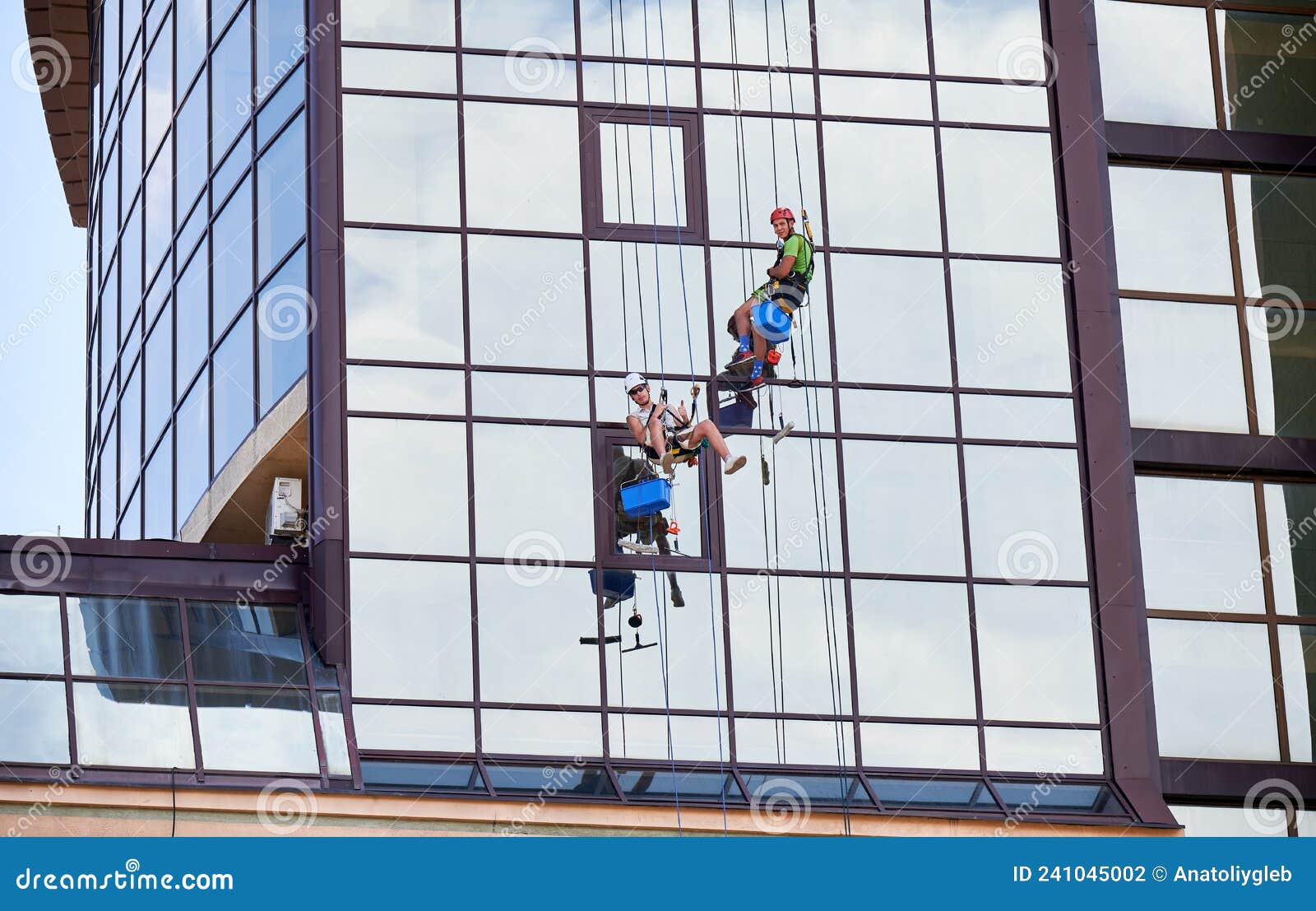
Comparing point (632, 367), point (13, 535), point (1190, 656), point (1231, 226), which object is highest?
point (1231, 226)

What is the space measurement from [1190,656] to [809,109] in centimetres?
826

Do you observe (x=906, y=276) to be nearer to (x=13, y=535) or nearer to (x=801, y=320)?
(x=801, y=320)

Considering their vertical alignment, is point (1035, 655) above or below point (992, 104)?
below

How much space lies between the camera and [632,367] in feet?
88.7

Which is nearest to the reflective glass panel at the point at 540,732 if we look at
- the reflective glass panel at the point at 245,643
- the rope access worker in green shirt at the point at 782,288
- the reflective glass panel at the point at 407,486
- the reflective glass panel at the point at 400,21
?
the reflective glass panel at the point at 407,486

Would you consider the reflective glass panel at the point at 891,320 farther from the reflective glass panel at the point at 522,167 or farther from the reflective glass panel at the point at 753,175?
the reflective glass panel at the point at 522,167

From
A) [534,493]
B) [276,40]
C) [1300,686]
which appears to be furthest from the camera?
[1300,686]

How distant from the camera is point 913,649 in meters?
26.7

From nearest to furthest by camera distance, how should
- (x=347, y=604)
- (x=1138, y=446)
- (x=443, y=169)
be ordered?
(x=347, y=604), (x=443, y=169), (x=1138, y=446)

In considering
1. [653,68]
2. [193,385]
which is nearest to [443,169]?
[653,68]

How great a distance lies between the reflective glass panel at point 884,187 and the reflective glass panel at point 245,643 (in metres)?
8.11
